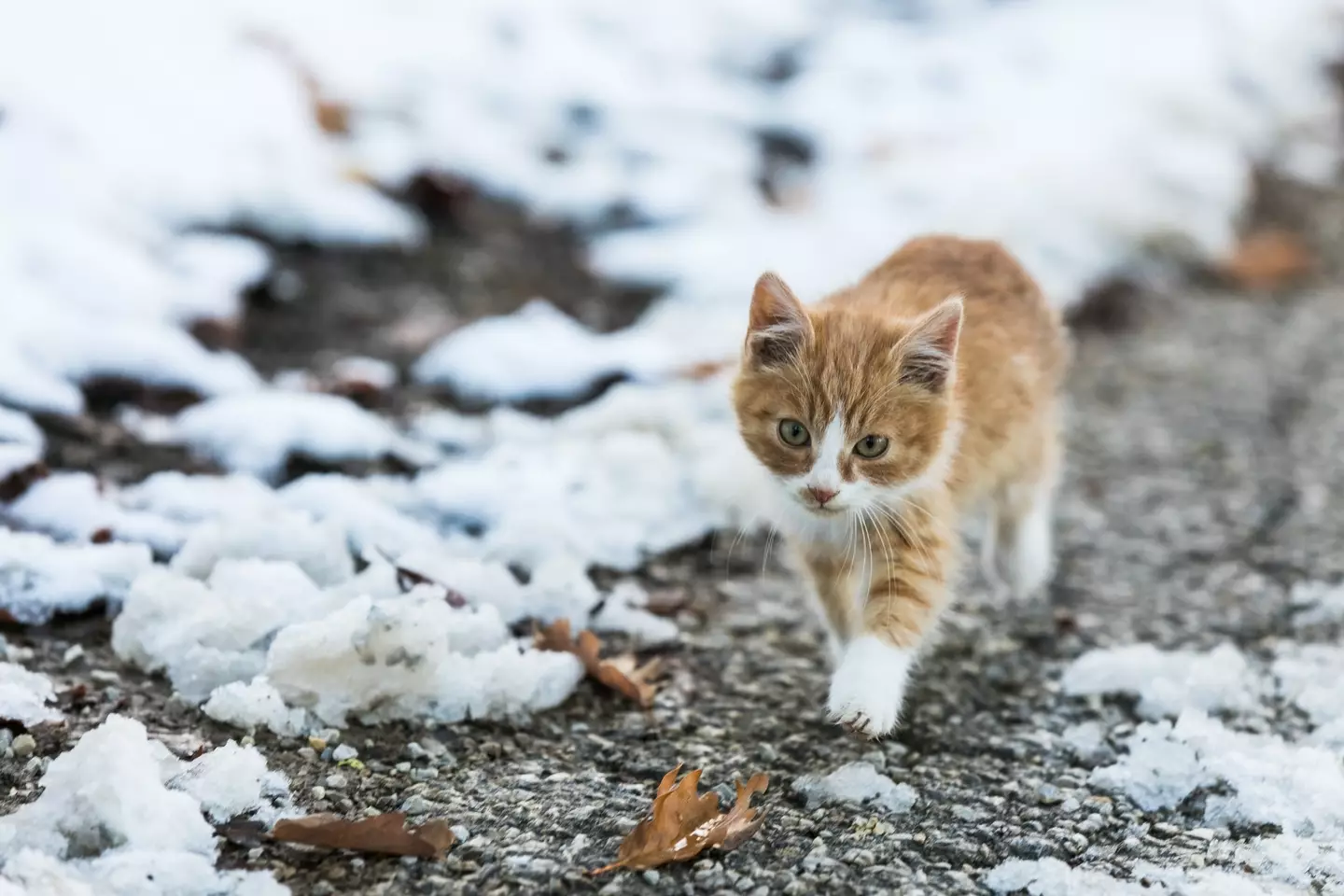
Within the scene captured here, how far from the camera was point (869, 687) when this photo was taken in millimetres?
2549

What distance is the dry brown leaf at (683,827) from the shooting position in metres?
2.16

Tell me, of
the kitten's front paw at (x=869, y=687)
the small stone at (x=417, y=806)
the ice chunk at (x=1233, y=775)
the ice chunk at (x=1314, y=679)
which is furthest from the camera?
the ice chunk at (x=1314, y=679)


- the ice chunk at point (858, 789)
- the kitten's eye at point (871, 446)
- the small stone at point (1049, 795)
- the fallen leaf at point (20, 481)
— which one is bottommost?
the ice chunk at point (858, 789)

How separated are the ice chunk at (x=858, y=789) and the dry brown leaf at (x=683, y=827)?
0.57ft

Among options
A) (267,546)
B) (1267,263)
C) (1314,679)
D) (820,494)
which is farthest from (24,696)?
(1267,263)

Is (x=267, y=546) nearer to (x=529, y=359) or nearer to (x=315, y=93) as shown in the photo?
(x=529, y=359)

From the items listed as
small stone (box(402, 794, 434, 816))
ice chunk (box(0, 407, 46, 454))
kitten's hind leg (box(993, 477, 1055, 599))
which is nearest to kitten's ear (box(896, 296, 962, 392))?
kitten's hind leg (box(993, 477, 1055, 599))

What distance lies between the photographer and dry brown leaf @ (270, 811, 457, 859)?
2105 mm

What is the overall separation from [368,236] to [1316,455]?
406 centimetres

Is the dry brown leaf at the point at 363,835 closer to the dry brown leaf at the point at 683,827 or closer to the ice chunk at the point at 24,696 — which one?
the dry brown leaf at the point at 683,827

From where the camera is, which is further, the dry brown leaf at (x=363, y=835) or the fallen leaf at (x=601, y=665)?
the fallen leaf at (x=601, y=665)

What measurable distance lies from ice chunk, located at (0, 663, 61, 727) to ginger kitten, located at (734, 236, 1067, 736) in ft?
5.28

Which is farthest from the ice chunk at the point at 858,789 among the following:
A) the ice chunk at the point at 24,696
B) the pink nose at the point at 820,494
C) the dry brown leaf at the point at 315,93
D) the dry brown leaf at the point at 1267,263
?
the dry brown leaf at the point at 1267,263

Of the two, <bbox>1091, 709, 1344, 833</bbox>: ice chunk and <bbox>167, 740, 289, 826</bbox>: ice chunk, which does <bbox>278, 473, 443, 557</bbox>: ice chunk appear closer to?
<bbox>167, 740, 289, 826</bbox>: ice chunk
